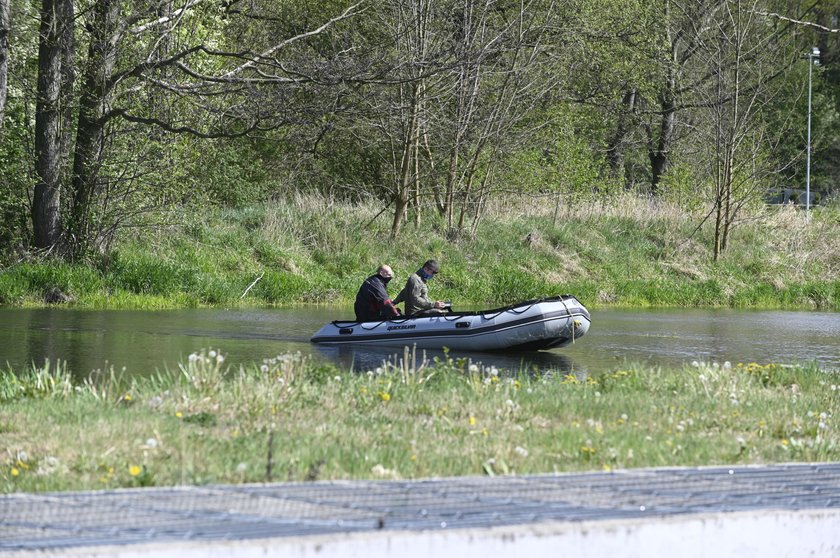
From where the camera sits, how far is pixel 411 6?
87.8ft

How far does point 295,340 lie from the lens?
59.0ft

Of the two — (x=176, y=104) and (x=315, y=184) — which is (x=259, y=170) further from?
(x=176, y=104)

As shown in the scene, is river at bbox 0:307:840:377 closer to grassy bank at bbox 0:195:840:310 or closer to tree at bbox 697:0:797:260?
grassy bank at bbox 0:195:840:310

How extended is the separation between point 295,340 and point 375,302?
1.37 m

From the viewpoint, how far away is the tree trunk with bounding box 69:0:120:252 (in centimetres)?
2134

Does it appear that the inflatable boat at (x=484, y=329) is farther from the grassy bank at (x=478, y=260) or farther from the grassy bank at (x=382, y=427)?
the grassy bank at (x=478, y=260)

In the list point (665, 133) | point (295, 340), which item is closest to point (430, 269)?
point (295, 340)

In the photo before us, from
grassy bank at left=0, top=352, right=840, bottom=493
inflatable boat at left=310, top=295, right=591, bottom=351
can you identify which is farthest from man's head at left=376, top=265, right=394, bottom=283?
grassy bank at left=0, top=352, right=840, bottom=493

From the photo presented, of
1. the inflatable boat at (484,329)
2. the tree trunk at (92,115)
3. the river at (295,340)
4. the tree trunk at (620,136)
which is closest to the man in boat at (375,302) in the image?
the inflatable boat at (484,329)

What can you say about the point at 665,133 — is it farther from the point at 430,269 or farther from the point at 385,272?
the point at 385,272

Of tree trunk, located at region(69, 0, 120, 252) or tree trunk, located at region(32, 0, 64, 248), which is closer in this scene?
tree trunk, located at region(32, 0, 64, 248)

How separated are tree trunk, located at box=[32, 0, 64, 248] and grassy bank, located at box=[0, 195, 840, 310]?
0.84 metres

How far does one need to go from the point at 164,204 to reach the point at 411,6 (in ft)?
24.4

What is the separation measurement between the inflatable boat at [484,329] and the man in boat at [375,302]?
1.43 feet
